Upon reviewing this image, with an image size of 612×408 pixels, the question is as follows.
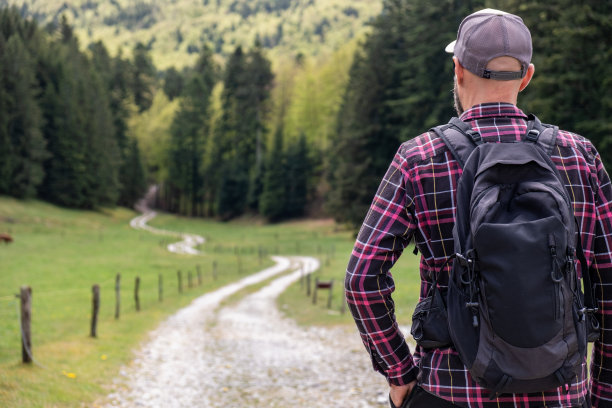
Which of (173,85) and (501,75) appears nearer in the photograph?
(501,75)

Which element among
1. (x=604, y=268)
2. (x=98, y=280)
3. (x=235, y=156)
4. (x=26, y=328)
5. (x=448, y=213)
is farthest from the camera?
(x=235, y=156)

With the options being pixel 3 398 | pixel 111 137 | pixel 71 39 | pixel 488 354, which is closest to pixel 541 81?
pixel 3 398

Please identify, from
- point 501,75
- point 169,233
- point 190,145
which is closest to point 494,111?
point 501,75

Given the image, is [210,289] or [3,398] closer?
[3,398]

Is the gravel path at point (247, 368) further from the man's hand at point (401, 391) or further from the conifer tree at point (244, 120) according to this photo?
the conifer tree at point (244, 120)

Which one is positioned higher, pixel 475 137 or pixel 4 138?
pixel 4 138

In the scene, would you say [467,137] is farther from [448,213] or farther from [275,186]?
[275,186]

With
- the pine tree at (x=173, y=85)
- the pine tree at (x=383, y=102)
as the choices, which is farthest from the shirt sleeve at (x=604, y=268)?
the pine tree at (x=173, y=85)

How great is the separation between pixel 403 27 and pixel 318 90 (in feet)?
105

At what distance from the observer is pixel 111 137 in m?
78.5

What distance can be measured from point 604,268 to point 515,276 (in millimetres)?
677

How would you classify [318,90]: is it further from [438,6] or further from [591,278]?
[591,278]

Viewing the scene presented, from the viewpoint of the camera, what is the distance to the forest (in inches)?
A: 1433

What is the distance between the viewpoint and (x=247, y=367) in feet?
35.7
